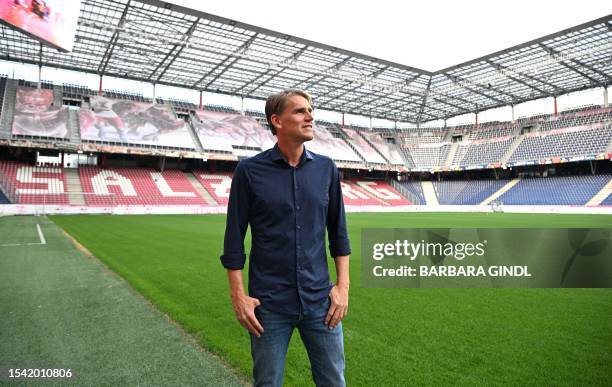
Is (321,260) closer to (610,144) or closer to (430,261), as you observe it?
(430,261)

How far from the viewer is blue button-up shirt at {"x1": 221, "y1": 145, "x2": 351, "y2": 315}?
2.01 metres

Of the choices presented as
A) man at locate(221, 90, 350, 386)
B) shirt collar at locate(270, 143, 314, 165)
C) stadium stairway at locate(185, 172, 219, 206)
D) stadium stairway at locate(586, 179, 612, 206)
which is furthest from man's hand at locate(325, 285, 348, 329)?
stadium stairway at locate(586, 179, 612, 206)

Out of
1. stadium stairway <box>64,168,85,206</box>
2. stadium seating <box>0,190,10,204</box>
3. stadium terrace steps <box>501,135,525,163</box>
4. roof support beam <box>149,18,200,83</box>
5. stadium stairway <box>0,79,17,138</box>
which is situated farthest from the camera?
stadium terrace steps <box>501,135,525,163</box>

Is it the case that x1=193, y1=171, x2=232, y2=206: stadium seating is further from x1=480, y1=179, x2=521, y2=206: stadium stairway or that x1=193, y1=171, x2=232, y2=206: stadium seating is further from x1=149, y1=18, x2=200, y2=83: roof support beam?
x1=480, y1=179, x2=521, y2=206: stadium stairway

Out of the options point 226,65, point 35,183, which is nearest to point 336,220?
point 226,65

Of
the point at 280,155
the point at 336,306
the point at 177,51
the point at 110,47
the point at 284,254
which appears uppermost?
the point at 110,47

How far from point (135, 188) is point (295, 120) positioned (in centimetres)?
3922

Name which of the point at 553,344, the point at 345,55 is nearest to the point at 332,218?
the point at 553,344

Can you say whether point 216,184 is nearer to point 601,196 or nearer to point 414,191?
point 414,191

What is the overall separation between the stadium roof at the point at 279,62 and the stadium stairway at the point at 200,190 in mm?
10954

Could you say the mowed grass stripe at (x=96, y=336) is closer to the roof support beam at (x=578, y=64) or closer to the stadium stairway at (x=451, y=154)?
the roof support beam at (x=578, y=64)

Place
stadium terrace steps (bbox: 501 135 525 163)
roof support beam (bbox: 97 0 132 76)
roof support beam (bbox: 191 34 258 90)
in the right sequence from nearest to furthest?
roof support beam (bbox: 97 0 132 76), roof support beam (bbox: 191 34 258 90), stadium terrace steps (bbox: 501 135 525 163)

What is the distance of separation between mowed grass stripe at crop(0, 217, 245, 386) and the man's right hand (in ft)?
5.86

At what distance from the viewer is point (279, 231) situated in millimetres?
2014
